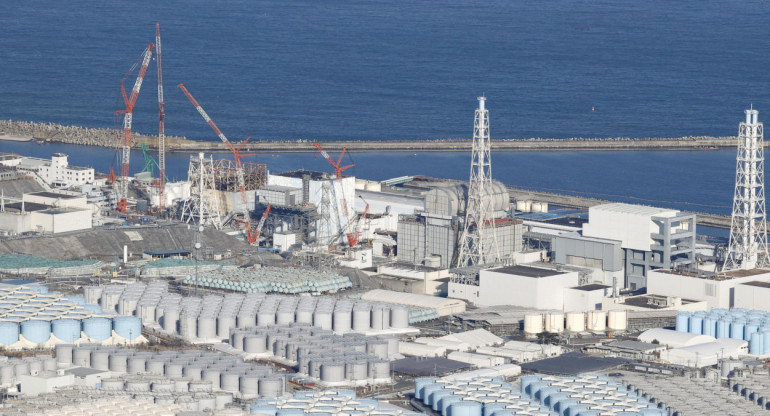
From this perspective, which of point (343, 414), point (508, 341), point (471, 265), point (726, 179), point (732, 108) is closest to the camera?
point (343, 414)

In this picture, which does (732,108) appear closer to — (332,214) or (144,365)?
(332,214)

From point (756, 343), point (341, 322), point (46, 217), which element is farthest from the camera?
point (46, 217)

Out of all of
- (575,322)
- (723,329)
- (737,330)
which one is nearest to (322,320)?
(575,322)

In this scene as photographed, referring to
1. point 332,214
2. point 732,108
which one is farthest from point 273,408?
point 732,108

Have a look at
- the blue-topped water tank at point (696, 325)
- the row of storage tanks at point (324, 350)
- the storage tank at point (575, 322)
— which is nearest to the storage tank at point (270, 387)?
the row of storage tanks at point (324, 350)

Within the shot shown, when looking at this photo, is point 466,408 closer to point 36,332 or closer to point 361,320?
point 361,320

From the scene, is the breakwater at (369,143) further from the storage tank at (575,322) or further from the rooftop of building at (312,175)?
the storage tank at (575,322)

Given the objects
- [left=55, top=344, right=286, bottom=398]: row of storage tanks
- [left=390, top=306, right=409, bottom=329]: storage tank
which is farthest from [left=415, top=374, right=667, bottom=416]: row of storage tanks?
[left=390, top=306, right=409, bottom=329]: storage tank
